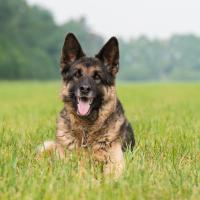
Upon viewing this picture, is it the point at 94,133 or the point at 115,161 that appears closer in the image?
the point at 115,161

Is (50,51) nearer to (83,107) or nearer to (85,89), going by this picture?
(83,107)

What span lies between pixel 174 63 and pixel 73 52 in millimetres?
149735

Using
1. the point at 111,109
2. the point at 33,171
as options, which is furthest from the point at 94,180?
the point at 111,109

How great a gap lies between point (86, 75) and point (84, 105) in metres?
0.36

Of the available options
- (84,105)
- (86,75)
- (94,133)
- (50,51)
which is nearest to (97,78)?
(86,75)

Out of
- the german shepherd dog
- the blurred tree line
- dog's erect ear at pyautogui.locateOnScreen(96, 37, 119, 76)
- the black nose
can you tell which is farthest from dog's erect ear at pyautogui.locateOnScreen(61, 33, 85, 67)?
the blurred tree line

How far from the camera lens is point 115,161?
257 inches

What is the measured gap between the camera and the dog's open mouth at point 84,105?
7.05 m

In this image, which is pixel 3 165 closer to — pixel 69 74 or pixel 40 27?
pixel 69 74

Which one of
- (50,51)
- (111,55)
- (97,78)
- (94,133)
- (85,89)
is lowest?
(94,133)

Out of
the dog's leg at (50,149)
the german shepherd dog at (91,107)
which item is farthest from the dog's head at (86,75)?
the dog's leg at (50,149)

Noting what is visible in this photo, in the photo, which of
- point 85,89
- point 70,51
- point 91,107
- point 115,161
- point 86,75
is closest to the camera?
point 115,161

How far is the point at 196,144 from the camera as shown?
24.7ft

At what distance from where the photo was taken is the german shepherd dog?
6.96 m
